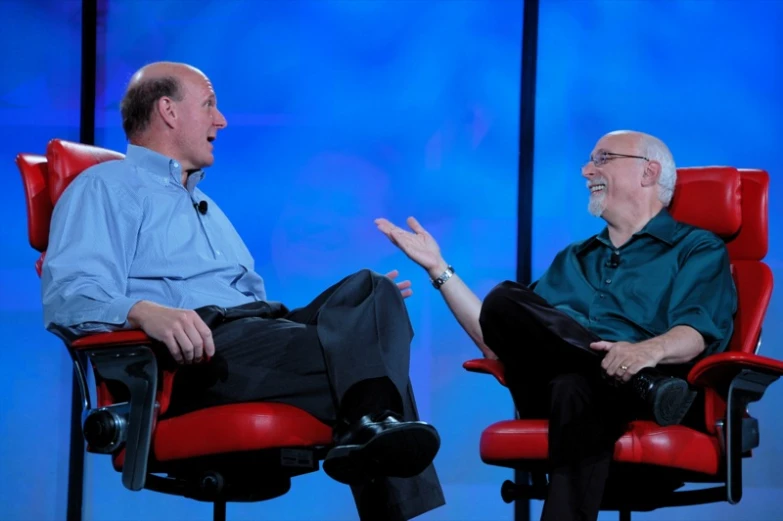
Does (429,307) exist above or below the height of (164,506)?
above

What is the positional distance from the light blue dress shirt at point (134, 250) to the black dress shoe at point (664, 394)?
41.5 inches

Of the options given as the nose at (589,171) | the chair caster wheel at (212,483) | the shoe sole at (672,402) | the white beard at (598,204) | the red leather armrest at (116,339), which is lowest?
the chair caster wheel at (212,483)

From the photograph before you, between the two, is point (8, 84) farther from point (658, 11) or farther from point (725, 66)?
point (725, 66)

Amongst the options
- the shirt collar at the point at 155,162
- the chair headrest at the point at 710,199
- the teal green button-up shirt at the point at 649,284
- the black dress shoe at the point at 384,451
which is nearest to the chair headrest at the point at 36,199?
the shirt collar at the point at 155,162

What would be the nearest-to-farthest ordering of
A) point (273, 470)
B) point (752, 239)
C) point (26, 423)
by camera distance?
point (273, 470)
point (752, 239)
point (26, 423)

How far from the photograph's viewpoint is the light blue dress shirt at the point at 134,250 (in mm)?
2145

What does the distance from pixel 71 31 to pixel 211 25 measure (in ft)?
1.78

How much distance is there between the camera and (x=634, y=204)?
2.76m

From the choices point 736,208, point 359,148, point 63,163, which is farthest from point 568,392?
point 359,148

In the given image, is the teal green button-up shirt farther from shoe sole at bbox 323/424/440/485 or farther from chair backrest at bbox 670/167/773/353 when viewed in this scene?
shoe sole at bbox 323/424/440/485

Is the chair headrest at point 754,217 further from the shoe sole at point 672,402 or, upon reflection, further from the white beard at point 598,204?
the shoe sole at point 672,402

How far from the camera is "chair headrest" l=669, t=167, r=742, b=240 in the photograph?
261 cm

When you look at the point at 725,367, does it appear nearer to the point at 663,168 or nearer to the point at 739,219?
the point at 739,219

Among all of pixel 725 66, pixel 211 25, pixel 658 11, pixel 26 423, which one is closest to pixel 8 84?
pixel 211 25
